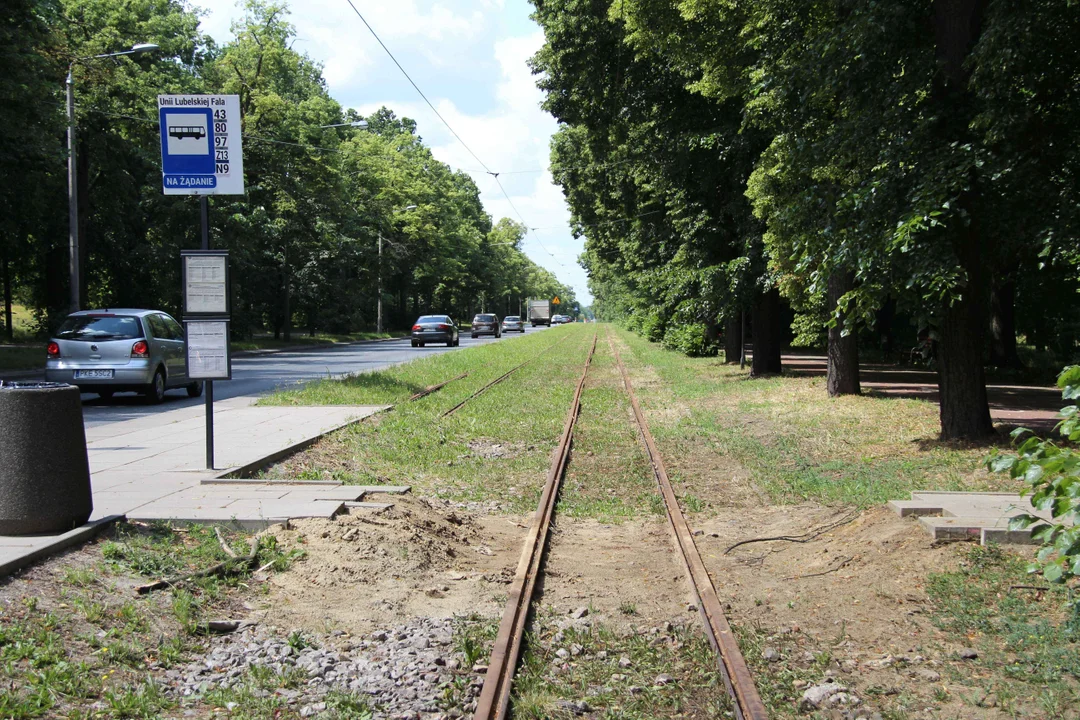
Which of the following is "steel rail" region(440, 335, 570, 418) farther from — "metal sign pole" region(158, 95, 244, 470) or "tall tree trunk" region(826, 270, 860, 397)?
"tall tree trunk" region(826, 270, 860, 397)

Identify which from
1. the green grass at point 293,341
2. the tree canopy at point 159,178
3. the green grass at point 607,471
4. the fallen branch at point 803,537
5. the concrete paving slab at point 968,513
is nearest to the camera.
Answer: the concrete paving slab at point 968,513

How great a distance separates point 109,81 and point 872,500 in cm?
2926

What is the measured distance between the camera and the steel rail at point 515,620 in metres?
4.09

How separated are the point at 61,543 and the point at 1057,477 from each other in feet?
18.3

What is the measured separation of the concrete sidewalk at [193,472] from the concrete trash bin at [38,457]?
0.49ft

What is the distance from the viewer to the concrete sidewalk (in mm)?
6934

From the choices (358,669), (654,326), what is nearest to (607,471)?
(358,669)

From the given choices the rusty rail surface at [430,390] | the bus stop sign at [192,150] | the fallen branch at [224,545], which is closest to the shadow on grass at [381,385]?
the rusty rail surface at [430,390]

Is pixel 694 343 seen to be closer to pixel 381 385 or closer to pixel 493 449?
pixel 381 385

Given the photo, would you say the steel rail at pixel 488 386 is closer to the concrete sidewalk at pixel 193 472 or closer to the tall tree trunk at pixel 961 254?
the concrete sidewalk at pixel 193 472

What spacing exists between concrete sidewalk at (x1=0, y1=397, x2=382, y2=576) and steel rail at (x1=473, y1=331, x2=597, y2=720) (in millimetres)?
1603

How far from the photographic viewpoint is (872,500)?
823 centimetres

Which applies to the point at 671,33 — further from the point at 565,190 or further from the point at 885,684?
the point at 565,190

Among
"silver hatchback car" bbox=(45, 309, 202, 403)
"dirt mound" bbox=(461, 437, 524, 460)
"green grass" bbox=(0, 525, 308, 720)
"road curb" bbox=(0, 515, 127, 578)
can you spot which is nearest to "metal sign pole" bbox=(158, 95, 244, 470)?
"road curb" bbox=(0, 515, 127, 578)
